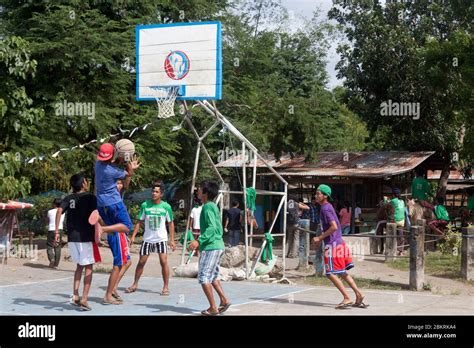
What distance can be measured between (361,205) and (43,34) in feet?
47.0

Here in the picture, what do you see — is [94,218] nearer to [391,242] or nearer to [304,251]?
[304,251]

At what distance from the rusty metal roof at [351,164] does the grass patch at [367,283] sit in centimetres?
1134

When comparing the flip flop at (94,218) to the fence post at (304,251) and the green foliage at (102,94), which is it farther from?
the fence post at (304,251)

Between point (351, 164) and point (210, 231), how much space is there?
64.2 feet

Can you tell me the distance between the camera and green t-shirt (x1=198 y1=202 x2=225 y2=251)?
9.21m

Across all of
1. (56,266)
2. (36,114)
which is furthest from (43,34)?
(56,266)

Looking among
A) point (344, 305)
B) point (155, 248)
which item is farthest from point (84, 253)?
point (344, 305)

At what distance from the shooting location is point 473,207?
22734mm

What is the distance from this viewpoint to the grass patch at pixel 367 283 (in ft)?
43.5

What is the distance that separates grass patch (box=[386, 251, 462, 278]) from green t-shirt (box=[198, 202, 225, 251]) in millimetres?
7263

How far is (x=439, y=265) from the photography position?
17203 mm

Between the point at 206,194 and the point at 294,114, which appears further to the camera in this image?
the point at 294,114

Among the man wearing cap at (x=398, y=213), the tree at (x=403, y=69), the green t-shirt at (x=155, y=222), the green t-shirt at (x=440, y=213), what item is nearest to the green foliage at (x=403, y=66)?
the tree at (x=403, y=69)
